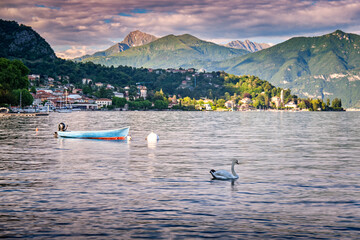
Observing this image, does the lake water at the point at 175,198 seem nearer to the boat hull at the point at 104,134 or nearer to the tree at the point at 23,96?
the boat hull at the point at 104,134

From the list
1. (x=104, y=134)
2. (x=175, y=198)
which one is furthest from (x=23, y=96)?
(x=175, y=198)

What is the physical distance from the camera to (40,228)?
1609 centimetres

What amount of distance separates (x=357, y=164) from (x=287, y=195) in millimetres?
14732

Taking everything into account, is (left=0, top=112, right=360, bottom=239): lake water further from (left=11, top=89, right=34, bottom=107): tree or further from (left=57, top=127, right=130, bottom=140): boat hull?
(left=11, top=89, right=34, bottom=107): tree

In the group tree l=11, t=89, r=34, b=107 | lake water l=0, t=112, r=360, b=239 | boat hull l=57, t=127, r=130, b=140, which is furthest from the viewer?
tree l=11, t=89, r=34, b=107

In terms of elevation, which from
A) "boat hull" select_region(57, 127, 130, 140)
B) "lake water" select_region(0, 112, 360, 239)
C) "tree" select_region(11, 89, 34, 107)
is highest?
"tree" select_region(11, 89, 34, 107)

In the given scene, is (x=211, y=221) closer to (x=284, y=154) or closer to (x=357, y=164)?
(x=357, y=164)

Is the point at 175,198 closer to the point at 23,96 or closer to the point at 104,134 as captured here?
the point at 104,134

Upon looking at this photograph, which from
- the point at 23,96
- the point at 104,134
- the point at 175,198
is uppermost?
the point at 23,96

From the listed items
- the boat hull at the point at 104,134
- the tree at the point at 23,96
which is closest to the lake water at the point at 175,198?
the boat hull at the point at 104,134

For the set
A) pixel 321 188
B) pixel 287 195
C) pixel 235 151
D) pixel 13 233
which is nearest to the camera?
pixel 13 233

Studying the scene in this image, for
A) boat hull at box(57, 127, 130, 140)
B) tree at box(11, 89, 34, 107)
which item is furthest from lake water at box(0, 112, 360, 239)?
tree at box(11, 89, 34, 107)

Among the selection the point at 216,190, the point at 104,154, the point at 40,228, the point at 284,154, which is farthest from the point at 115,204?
the point at 284,154

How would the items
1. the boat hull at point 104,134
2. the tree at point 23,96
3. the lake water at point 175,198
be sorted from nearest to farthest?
the lake water at point 175,198 < the boat hull at point 104,134 < the tree at point 23,96
